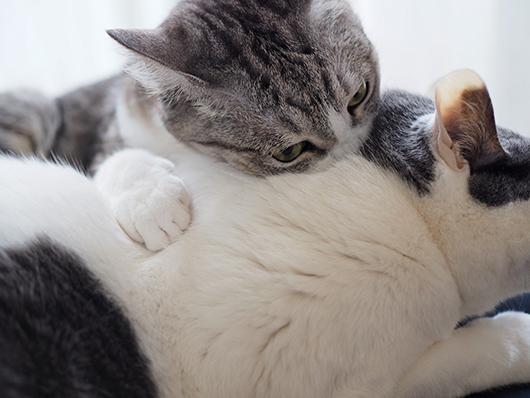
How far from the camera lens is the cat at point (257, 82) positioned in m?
1.12

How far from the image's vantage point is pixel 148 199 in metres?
1.16

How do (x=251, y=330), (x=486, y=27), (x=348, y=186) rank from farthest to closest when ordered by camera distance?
(x=486, y=27) → (x=348, y=186) → (x=251, y=330)

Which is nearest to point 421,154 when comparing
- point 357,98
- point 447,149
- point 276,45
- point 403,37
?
point 447,149

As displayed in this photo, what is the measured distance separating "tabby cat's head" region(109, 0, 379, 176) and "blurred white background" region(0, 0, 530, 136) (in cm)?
50

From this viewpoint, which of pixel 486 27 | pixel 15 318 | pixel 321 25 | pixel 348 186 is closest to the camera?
pixel 15 318

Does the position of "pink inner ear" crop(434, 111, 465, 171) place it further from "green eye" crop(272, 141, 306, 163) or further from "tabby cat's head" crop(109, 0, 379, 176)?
"green eye" crop(272, 141, 306, 163)

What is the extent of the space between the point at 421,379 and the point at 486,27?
1.58 m

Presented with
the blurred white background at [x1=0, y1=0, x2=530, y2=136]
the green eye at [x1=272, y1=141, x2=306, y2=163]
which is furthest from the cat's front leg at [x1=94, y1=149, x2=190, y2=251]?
the blurred white background at [x1=0, y1=0, x2=530, y2=136]

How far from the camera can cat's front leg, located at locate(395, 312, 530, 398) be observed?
40.5 inches

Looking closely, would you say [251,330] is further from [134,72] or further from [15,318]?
[134,72]

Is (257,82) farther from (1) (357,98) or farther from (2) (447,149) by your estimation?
(2) (447,149)

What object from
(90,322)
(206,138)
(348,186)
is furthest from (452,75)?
(90,322)

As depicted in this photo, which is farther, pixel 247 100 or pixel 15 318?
pixel 247 100

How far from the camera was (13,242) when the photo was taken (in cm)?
97
